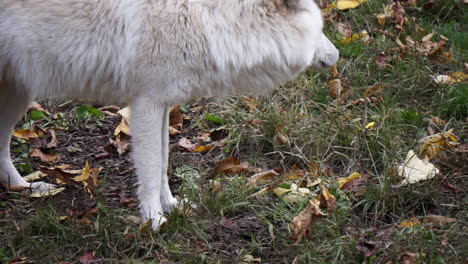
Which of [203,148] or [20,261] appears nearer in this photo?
[20,261]

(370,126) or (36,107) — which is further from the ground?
(36,107)

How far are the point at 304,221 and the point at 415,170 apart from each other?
2.62 feet

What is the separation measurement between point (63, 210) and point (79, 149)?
841mm

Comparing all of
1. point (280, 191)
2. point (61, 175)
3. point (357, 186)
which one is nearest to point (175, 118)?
point (61, 175)

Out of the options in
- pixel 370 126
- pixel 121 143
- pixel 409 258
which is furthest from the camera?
pixel 121 143

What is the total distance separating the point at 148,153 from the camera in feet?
12.2

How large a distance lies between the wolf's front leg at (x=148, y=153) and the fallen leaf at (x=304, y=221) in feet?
2.36

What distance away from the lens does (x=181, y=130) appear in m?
5.12

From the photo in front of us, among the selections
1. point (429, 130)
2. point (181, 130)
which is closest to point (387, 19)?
point (429, 130)

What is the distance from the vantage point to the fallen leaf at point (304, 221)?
11.8 feet

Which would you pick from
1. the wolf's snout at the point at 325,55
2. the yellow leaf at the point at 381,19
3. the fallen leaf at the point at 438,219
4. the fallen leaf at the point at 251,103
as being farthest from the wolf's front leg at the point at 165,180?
the yellow leaf at the point at 381,19

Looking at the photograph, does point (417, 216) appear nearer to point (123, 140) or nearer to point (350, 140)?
point (350, 140)

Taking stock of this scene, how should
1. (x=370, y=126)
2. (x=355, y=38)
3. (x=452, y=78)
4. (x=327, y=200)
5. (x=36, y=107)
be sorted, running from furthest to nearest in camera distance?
(x=355, y=38) < (x=36, y=107) < (x=452, y=78) < (x=370, y=126) < (x=327, y=200)

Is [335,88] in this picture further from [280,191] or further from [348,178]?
[280,191]
